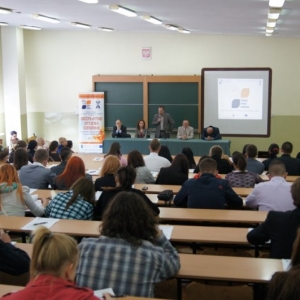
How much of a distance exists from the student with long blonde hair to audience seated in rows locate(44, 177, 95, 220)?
407 mm

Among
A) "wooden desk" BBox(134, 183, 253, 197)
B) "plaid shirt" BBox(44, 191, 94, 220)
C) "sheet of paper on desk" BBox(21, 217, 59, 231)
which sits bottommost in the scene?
"wooden desk" BBox(134, 183, 253, 197)

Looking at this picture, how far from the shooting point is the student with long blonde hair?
190 inches

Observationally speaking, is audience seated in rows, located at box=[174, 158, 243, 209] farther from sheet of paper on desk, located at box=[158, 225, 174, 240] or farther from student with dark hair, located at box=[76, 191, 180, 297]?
student with dark hair, located at box=[76, 191, 180, 297]

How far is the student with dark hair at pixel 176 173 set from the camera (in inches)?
258

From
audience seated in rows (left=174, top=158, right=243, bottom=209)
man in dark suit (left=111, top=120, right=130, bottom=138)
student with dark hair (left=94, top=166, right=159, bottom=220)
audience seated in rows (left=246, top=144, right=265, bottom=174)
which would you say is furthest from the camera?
man in dark suit (left=111, top=120, right=130, bottom=138)

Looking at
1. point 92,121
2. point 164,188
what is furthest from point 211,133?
point 164,188

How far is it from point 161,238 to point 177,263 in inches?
8.1

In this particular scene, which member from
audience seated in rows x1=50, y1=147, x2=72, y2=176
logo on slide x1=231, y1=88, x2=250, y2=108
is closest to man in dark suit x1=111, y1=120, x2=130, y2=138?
logo on slide x1=231, y1=88, x2=250, y2=108

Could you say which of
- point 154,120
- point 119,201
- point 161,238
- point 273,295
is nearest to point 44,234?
point 119,201

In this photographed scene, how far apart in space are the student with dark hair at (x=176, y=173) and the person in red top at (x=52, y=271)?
168 inches

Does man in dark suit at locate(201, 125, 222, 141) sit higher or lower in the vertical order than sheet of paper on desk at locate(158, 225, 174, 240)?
higher

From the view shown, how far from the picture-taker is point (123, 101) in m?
13.3

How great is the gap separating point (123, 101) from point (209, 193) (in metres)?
8.59

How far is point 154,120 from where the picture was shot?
12.6 m
